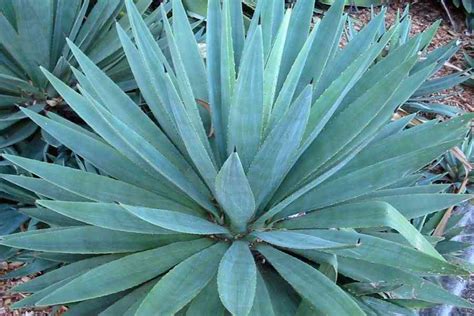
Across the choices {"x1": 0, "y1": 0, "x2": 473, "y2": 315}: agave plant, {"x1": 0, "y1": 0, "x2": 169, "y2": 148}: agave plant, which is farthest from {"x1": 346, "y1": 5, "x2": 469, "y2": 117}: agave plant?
{"x1": 0, "y1": 0, "x2": 473, "y2": 315}: agave plant

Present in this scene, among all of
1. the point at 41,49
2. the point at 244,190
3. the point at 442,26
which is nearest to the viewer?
the point at 244,190

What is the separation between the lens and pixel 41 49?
234 cm

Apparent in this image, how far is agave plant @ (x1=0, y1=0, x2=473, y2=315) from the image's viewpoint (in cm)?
140

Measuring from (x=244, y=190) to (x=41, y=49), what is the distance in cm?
133

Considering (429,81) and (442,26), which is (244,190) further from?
(442,26)

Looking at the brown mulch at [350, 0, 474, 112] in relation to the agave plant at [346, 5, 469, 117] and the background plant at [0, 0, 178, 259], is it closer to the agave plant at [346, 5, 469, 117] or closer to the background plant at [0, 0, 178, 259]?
the agave plant at [346, 5, 469, 117]

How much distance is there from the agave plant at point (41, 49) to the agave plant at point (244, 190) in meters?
0.61

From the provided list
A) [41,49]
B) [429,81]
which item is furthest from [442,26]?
[41,49]

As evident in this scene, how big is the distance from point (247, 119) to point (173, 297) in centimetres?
48

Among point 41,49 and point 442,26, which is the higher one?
point 442,26

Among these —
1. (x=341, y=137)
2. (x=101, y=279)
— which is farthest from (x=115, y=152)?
(x=341, y=137)

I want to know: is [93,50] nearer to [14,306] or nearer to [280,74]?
[280,74]

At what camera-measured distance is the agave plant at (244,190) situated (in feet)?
4.60

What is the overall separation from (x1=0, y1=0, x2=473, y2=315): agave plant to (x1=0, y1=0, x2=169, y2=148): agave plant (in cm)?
61
